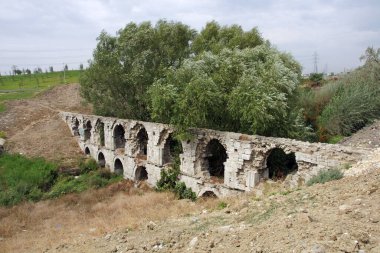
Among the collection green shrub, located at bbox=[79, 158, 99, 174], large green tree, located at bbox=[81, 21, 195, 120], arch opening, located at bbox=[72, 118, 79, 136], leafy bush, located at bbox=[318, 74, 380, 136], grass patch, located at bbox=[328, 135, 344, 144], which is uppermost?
large green tree, located at bbox=[81, 21, 195, 120]

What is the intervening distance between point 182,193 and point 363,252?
12.2 metres

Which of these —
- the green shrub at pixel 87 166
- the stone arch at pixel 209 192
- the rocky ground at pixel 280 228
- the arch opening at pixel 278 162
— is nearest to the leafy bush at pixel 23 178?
the green shrub at pixel 87 166

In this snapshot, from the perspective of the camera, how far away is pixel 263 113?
47.1 feet

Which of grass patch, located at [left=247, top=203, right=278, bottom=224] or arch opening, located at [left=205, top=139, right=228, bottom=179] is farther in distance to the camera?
arch opening, located at [left=205, top=139, right=228, bottom=179]

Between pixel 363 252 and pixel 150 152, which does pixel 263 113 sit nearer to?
pixel 150 152

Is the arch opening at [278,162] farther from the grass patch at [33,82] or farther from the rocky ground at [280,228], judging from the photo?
the grass patch at [33,82]

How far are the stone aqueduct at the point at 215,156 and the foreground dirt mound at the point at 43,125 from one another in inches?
157

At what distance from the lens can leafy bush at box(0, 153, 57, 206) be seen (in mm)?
19812

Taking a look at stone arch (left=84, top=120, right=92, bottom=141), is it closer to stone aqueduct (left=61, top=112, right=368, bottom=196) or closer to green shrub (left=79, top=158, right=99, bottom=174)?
stone aqueduct (left=61, top=112, right=368, bottom=196)

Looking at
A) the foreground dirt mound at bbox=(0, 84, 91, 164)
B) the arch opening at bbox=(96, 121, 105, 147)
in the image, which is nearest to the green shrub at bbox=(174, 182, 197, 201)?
the arch opening at bbox=(96, 121, 105, 147)

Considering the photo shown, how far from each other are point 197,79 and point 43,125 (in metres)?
21.2

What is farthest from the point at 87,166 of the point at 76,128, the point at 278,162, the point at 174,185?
the point at 278,162

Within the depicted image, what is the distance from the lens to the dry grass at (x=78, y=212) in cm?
1288

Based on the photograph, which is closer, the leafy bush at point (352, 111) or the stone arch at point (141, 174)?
the stone arch at point (141, 174)
